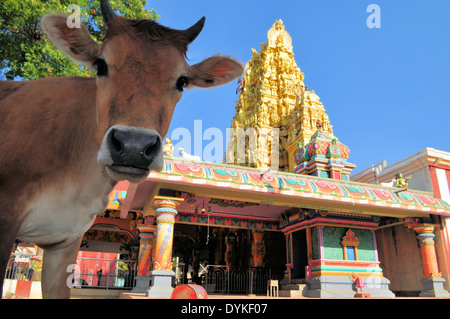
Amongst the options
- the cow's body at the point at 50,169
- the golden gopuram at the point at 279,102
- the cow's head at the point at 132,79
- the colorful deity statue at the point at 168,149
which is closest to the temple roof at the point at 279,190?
the colorful deity statue at the point at 168,149

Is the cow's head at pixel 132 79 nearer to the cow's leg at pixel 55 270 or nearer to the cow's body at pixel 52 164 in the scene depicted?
the cow's body at pixel 52 164

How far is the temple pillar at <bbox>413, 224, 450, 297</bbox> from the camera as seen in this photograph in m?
11.1

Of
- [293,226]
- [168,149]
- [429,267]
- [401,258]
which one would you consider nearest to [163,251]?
[168,149]

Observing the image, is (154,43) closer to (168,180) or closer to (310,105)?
(168,180)

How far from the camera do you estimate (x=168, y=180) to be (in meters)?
9.04

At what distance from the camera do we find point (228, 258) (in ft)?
52.2

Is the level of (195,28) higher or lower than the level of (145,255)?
higher

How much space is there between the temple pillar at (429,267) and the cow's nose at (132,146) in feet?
43.2

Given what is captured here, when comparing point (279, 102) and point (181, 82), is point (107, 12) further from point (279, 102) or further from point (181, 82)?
point (279, 102)

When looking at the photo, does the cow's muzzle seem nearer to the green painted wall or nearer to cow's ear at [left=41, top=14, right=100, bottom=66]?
cow's ear at [left=41, top=14, right=100, bottom=66]

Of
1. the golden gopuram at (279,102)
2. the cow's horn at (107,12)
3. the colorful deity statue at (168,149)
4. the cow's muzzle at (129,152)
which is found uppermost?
the golden gopuram at (279,102)

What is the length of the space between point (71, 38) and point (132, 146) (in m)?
0.95

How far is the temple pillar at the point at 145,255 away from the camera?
408 inches
